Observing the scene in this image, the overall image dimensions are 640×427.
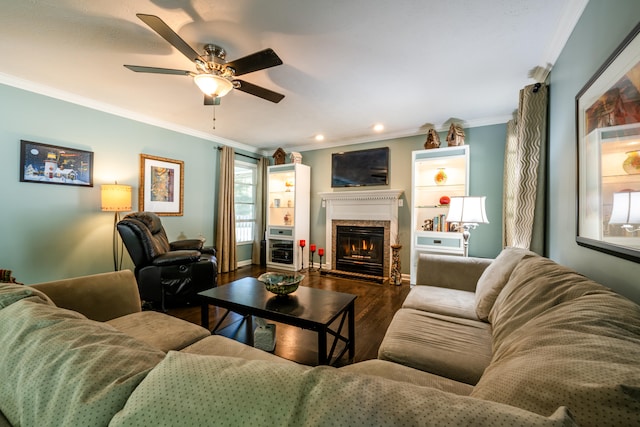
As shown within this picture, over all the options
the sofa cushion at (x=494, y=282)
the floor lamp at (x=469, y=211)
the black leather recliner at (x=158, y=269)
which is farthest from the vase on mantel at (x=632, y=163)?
the black leather recliner at (x=158, y=269)

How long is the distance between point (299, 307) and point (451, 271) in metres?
1.47

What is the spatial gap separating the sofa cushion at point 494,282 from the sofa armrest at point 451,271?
0.43 meters

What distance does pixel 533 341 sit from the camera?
28.5 inches

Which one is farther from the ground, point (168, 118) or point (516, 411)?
point (168, 118)

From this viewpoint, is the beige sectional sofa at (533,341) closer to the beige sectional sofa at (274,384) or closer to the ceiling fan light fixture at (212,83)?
the beige sectional sofa at (274,384)

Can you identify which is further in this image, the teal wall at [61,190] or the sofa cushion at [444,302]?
the teal wall at [61,190]

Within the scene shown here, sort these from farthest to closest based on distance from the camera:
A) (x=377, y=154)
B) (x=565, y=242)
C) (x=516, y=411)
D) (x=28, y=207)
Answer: (x=377, y=154)
(x=28, y=207)
(x=565, y=242)
(x=516, y=411)

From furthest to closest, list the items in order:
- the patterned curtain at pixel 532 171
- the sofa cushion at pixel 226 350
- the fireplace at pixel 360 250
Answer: the fireplace at pixel 360 250 → the patterned curtain at pixel 532 171 → the sofa cushion at pixel 226 350

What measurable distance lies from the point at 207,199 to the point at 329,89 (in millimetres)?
2983

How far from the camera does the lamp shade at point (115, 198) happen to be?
294 centimetres

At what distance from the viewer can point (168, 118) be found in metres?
3.62

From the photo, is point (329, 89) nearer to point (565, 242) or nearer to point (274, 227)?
point (565, 242)

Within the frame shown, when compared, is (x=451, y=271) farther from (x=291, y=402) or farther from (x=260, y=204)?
(x=260, y=204)

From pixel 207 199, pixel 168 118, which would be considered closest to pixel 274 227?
pixel 207 199
